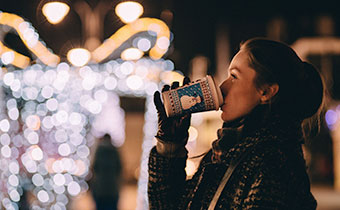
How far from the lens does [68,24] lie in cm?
1029

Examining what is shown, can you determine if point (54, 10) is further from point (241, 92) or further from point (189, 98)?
point (241, 92)

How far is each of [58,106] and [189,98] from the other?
414cm

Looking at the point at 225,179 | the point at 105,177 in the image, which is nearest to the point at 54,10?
the point at 105,177

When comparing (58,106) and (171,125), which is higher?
(171,125)

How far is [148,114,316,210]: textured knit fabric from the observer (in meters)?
1.14

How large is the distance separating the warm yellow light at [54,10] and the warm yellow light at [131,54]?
1795 mm

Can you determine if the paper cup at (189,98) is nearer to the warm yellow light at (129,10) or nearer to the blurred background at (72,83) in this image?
the blurred background at (72,83)

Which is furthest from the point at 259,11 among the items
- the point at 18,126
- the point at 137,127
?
the point at 137,127

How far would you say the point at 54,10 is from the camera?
4.14m

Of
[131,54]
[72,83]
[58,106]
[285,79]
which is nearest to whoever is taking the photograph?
[285,79]

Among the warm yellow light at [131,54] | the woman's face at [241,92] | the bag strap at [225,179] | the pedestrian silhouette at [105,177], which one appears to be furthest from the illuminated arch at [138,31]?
the bag strap at [225,179]

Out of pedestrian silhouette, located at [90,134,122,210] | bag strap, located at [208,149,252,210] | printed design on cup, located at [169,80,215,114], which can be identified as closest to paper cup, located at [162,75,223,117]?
printed design on cup, located at [169,80,215,114]

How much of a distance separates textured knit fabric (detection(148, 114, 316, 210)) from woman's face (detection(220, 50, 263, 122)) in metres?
0.06

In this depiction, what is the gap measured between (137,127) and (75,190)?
514 inches
